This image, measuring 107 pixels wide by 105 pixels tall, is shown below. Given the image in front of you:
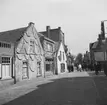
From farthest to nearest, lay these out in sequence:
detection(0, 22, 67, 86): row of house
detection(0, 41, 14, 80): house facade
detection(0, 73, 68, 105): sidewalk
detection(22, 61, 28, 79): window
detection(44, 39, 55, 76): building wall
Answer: detection(44, 39, 55, 76): building wall
detection(22, 61, 28, 79): window
detection(0, 22, 67, 86): row of house
detection(0, 41, 14, 80): house facade
detection(0, 73, 68, 105): sidewalk

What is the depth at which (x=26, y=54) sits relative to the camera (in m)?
18.7

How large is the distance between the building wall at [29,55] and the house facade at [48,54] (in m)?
1.71

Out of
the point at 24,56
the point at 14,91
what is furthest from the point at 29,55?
the point at 14,91

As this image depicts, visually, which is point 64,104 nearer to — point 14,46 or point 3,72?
point 3,72

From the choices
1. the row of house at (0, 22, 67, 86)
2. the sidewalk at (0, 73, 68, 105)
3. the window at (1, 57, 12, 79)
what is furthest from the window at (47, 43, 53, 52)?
the sidewalk at (0, 73, 68, 105)

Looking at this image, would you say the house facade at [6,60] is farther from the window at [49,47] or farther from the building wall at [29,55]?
the window at [49,47]

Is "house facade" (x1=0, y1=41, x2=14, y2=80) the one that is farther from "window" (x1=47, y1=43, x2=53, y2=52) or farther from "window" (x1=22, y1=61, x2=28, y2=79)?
"window" (x1=47, y1=43, x2=53, y2=52)

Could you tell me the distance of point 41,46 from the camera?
914 inches

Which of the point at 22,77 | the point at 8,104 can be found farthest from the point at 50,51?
the point at 8,104

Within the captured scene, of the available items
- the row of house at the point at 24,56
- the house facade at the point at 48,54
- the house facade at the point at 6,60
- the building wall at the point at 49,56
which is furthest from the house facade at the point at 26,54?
the building wall at the point at 49,56

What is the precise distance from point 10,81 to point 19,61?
113 inches

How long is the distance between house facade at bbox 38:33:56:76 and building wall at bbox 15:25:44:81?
1.71m

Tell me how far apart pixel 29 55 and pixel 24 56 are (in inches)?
50.0

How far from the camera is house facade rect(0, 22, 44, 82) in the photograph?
16734 millimetres
